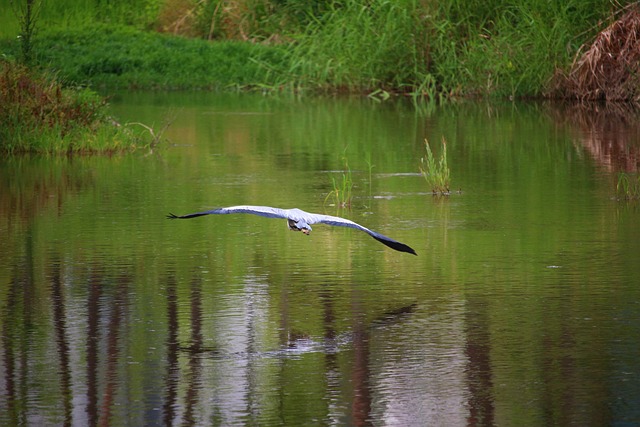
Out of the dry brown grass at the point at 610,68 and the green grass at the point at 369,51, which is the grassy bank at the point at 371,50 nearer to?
the green grass at the point at 369,51

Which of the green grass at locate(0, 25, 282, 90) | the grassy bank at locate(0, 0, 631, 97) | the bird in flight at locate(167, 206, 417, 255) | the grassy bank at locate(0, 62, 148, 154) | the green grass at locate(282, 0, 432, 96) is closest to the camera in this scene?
the bird in flight at locate(167, 206, 417, 255)

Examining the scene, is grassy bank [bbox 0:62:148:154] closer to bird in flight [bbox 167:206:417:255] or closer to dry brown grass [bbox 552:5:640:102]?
bird in flight [bbox 167:206:417:255]

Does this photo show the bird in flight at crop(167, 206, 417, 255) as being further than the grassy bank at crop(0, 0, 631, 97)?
No

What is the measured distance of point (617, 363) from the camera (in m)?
7.21

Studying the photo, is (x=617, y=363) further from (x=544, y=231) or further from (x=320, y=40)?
(x=320, y=40)

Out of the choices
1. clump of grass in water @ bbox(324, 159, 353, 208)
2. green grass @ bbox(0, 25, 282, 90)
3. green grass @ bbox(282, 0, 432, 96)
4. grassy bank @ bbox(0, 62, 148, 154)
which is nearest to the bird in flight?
clump of grass in water @ bbox(324, 159, 353, 208)

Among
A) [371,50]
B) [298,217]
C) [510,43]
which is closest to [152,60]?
[371,50]

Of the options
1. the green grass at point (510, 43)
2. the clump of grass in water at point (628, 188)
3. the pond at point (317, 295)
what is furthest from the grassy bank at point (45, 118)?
the green grass at point (510, 43)

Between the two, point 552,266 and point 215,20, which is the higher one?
A: point 215,20

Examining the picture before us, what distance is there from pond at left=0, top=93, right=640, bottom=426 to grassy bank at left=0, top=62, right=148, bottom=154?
16.5 inches

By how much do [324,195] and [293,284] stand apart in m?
4.61

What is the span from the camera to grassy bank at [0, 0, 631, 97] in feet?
85.8

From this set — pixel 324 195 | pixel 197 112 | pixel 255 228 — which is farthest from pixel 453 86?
pixel 255 228

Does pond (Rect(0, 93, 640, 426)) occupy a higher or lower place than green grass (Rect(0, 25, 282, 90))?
lower
